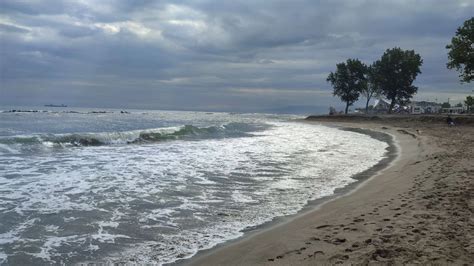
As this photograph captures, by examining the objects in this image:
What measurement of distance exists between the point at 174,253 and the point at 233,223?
170cm

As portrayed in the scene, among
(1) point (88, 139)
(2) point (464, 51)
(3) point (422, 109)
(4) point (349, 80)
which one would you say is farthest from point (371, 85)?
(1) point (88, 139)

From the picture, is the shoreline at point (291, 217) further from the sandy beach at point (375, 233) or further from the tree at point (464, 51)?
the tree at point (464, 51)

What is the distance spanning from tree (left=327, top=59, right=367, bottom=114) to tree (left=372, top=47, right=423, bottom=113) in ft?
34.2

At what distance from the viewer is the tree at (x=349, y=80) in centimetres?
9838

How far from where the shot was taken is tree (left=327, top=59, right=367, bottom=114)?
323 feet

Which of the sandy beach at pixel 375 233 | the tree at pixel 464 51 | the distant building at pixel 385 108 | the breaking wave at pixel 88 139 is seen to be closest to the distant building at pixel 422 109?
the distant building at pixel 385 108

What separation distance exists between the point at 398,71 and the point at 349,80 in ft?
50.6

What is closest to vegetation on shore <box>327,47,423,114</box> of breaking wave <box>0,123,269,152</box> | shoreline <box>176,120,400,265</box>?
breaking wave <box>0,123,269,152</box>

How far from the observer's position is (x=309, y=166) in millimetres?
13984

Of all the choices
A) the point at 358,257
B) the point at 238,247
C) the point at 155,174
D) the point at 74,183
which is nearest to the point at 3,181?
the point at 74,183

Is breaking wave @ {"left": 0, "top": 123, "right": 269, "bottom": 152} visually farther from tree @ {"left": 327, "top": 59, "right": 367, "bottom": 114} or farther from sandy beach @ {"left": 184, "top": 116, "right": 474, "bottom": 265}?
tree @ {"left": 327, "top": 59, "right": 367, "bottom": 114}

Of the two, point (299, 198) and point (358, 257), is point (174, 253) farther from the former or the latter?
point (299, 198)

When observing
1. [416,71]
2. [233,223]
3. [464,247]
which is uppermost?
[416,71]

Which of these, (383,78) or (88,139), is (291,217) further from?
(383,78)
